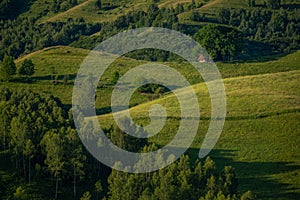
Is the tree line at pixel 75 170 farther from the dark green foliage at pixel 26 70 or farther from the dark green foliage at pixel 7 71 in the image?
the dark green foliage at pixel 26 70

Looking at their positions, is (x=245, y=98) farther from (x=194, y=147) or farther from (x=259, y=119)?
(x=194, y=147)

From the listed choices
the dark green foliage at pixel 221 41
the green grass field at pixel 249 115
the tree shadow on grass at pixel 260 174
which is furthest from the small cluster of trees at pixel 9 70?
the tree shadow on grass at pixel 260 174

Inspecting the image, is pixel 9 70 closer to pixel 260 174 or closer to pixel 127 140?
pixel 127 140

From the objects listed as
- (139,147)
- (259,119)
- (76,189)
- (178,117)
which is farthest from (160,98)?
(76,189)

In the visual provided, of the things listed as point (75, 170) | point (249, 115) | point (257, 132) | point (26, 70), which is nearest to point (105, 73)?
point (26, 70)

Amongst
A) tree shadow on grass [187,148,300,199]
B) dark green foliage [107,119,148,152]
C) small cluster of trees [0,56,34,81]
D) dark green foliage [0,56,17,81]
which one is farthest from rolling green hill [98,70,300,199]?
small cluster of trees [0,56,34,81]

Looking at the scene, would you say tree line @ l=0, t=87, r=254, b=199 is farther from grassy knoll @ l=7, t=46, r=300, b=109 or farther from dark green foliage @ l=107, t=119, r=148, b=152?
grassy knoll @ l=7, t=46, r=300, b=109
